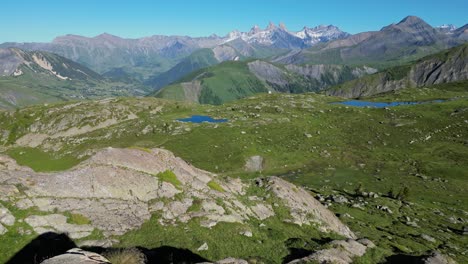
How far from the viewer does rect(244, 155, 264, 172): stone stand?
294ft

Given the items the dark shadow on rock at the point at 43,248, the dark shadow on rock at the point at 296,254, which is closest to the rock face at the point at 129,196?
the dark shadow on rock at the point at 43,248

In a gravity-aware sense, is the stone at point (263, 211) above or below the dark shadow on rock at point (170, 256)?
below

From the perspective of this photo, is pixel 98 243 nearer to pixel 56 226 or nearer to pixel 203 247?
pixel 56 226

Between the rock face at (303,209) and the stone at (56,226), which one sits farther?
the rock face at (303,209)

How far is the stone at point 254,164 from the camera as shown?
89562 mm

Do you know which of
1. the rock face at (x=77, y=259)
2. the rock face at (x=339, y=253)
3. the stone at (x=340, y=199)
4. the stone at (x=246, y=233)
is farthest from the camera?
the stone at (x=340, y=199)

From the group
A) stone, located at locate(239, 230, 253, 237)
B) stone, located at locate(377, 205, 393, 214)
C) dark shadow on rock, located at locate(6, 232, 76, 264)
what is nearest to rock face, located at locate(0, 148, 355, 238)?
dark shadow on rock, located at locate(6, 232, 76, 264)

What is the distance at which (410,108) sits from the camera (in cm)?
14750

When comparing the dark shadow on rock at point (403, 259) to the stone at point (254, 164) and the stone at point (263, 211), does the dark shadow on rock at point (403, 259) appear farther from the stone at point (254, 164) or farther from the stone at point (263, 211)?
the stone at point (254, 164)

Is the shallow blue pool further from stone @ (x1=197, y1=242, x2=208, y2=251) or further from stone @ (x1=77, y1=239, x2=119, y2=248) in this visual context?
stone @ (x1=77, y1=239, x2=119, y2=248)

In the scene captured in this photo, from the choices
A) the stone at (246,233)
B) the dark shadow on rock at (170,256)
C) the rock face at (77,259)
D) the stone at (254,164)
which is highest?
the rock face at (77,259)

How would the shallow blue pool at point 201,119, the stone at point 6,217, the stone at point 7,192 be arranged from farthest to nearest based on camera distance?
the shallow blue pool at point 201,119 → the stone at point 7,192 → the stone at point 6,217

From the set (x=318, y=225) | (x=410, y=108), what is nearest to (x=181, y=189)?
(x=318, y=225)

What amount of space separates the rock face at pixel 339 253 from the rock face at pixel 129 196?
265 inches
